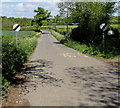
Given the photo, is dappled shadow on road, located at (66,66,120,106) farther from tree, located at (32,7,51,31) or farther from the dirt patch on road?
tree, located at (32,7,51,31)

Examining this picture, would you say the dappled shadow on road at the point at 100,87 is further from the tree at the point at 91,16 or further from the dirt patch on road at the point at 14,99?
the tree at the point at 91,16

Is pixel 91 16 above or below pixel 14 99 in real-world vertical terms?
above

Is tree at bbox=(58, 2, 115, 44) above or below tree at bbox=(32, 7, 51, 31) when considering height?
below

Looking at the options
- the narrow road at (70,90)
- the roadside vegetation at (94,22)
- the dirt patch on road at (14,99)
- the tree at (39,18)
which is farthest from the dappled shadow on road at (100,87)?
the tree at (39,18)

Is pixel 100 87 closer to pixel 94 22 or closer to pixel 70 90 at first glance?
pixel 70 90

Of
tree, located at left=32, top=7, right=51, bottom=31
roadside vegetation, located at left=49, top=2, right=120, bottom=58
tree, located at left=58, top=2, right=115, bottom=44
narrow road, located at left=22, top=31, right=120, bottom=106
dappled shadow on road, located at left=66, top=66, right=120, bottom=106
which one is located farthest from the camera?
tree, located at left=32, top=7, right=51, bottom=31

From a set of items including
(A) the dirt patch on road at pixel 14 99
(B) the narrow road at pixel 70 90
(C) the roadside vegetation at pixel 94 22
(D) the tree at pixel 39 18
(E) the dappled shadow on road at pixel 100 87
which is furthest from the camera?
(D) the tree at pixel 39 18

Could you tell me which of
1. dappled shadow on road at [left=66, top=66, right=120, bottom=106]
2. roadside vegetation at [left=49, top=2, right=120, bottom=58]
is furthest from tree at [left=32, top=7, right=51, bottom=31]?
dappled shadow on road at [left=66, top=66, right=120, bottom=106]

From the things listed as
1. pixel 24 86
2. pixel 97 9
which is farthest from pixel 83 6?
pixel 24 86

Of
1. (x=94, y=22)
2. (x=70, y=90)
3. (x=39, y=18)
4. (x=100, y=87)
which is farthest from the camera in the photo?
(x=39, y=18)

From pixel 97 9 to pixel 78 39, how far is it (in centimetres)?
828

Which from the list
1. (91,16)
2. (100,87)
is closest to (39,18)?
(91,16)

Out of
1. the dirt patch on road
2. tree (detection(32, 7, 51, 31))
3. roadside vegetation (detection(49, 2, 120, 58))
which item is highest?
tree (detection(32, 7, 51, 31))

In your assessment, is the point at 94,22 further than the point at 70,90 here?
Yes
